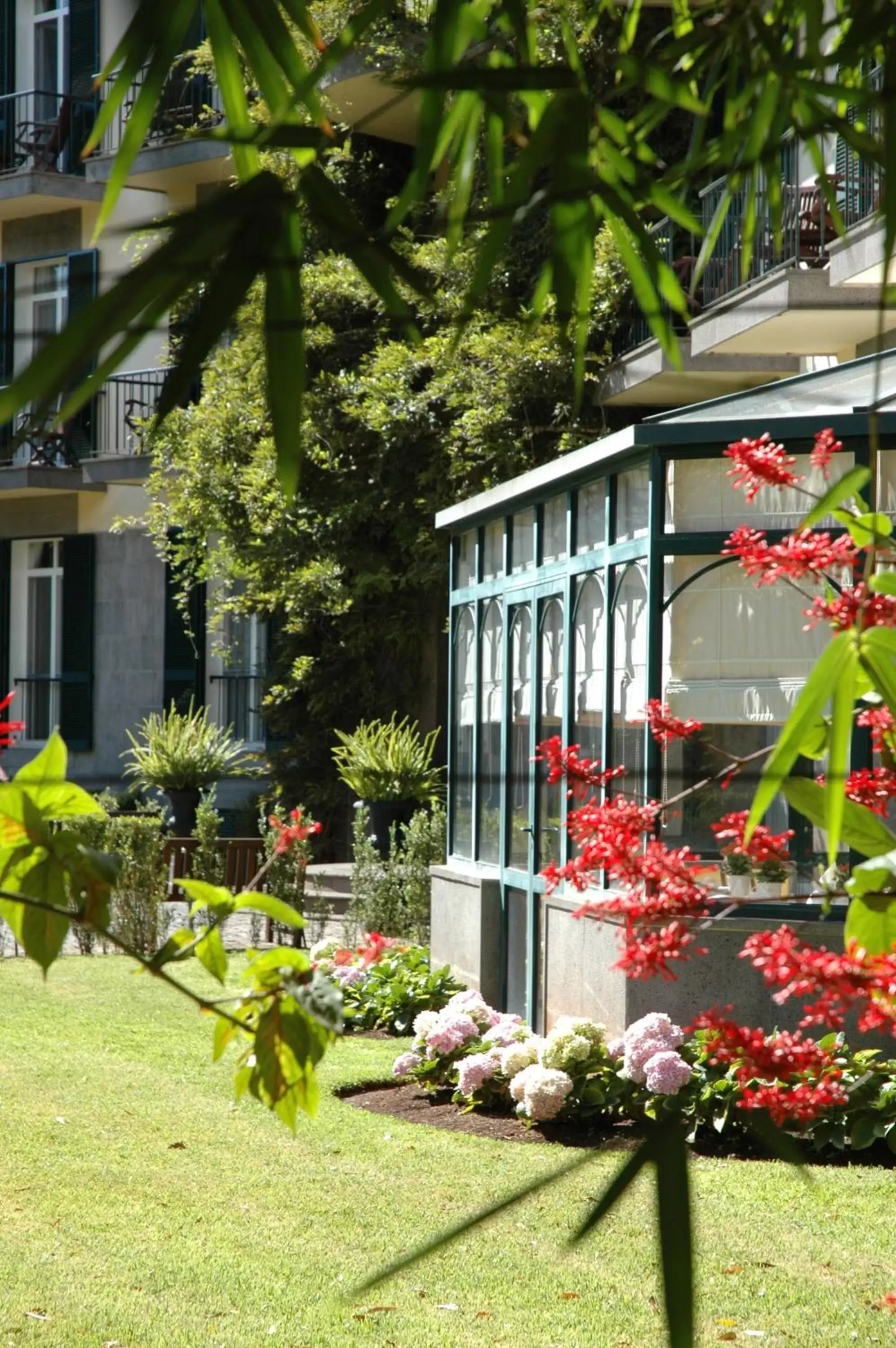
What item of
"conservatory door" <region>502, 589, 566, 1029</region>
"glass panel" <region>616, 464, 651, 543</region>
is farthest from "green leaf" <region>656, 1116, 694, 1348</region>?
"conservatory door" <region>502, 589, 566, 1029</region>

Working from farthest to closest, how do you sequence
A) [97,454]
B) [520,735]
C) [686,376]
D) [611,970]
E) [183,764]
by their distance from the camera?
1. [97,454]
2. [183,764]
3. [686,376]
4. [520,735]
5. [611,970]

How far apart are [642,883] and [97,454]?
57.9ft

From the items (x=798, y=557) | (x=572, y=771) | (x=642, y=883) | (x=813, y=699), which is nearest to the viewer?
(x=813, y=699)

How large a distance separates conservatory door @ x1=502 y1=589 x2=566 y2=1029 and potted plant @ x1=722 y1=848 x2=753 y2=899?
1526 mm

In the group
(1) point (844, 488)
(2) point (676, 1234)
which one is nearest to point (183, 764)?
(1) point (844, 488)

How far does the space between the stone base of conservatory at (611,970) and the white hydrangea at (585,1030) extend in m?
0.18

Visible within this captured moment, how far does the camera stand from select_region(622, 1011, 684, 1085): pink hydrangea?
6.85m

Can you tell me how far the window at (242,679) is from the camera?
62.4ft

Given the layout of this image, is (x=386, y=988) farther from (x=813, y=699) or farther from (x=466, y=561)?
(x=813, y=699)

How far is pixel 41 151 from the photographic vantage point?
67.2 feet

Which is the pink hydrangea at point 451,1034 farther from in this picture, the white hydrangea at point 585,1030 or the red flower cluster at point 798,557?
the red flower cluster at point 798,557

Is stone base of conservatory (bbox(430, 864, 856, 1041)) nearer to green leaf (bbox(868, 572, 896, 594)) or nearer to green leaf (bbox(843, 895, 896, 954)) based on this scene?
green leaf (bbox(843, 895, 896, 954))

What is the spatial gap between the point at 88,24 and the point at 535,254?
7807mm

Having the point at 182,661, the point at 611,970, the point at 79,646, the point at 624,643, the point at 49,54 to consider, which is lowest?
the point at 611,970
